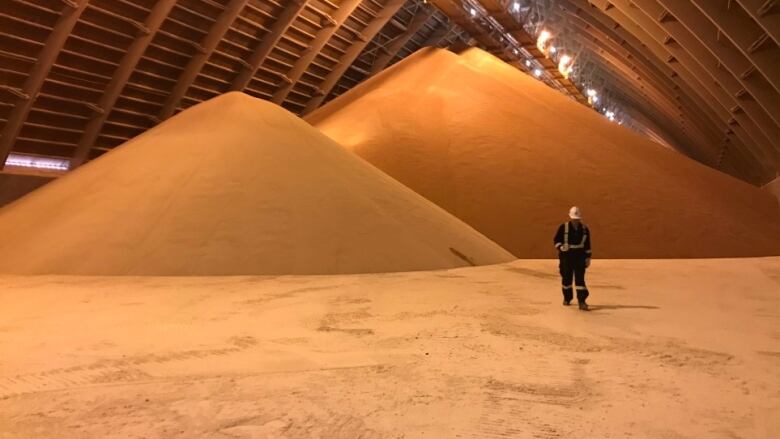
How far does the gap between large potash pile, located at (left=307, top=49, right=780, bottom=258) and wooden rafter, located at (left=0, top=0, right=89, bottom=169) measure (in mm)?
7299

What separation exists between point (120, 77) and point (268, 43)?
214 inches

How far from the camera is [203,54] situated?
61.7ft

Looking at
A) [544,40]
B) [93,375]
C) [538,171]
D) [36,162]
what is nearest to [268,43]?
[36,162]

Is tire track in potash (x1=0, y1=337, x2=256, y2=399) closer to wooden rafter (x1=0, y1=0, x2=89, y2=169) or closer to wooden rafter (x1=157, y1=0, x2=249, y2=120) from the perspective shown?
wooden rafter (x1=0, y1=0, x2=89, y2=169)

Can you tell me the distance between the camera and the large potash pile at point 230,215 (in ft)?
27.7

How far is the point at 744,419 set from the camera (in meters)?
2.66

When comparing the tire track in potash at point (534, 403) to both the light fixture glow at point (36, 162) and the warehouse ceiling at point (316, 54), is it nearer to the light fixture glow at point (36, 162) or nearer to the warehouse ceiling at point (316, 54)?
the warehouse ceiling at point (316, 54)

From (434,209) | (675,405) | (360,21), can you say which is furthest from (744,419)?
(360,21)

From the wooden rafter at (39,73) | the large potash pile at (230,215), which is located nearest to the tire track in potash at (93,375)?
the large potash pile at (230,215)

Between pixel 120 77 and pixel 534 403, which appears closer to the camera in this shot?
pixel 534 403

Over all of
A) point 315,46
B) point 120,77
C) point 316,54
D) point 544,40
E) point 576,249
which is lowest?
point 576,249

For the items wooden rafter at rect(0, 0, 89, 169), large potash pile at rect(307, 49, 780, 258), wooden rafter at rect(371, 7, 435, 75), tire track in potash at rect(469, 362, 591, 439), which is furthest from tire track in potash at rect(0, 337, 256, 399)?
wooden rafter at rect(371, 7, 435, 75)

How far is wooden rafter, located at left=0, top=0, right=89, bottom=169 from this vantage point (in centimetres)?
1477

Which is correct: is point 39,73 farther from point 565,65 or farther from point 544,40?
point 565,65
